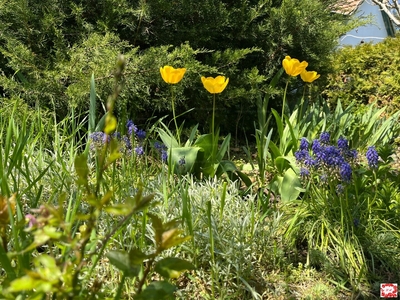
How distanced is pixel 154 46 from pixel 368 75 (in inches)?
96.7

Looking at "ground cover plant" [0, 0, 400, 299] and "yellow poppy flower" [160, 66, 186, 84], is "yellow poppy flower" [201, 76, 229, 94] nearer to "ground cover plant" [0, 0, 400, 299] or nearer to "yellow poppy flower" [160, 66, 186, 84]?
"ground cover plant" [0, 0, 400, 299]

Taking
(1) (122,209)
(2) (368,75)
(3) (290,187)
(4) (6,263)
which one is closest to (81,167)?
(1) (122,209)

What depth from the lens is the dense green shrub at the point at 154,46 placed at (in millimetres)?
2844

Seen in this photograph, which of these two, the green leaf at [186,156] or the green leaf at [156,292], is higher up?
the green leaf at [156,292]

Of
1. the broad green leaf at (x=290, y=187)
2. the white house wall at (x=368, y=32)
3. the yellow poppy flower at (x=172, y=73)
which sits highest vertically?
the white house wall at (x=368, y=32)

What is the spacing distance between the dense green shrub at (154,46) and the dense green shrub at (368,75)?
893 mm

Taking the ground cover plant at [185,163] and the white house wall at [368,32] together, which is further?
the white house wall at [368,32]

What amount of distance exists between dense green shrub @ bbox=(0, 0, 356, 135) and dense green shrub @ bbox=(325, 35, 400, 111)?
0.89 meters

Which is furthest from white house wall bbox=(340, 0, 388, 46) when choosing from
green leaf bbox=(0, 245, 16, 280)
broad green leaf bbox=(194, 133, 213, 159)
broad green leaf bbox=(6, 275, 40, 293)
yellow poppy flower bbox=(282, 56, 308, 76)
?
broad green leaf bbox=(6, 275, 40, 293)

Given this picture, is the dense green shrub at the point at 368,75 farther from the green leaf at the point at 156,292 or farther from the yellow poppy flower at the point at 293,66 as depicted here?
the green leaf at the point at 156,292

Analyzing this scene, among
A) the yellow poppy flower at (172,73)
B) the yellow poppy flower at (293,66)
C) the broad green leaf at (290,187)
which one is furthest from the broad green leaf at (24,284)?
the yellow poppy flower at (293,66)

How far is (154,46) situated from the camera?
131 inches

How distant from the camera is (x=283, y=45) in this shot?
352 centimetres

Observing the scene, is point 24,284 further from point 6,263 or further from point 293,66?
point 293,66
